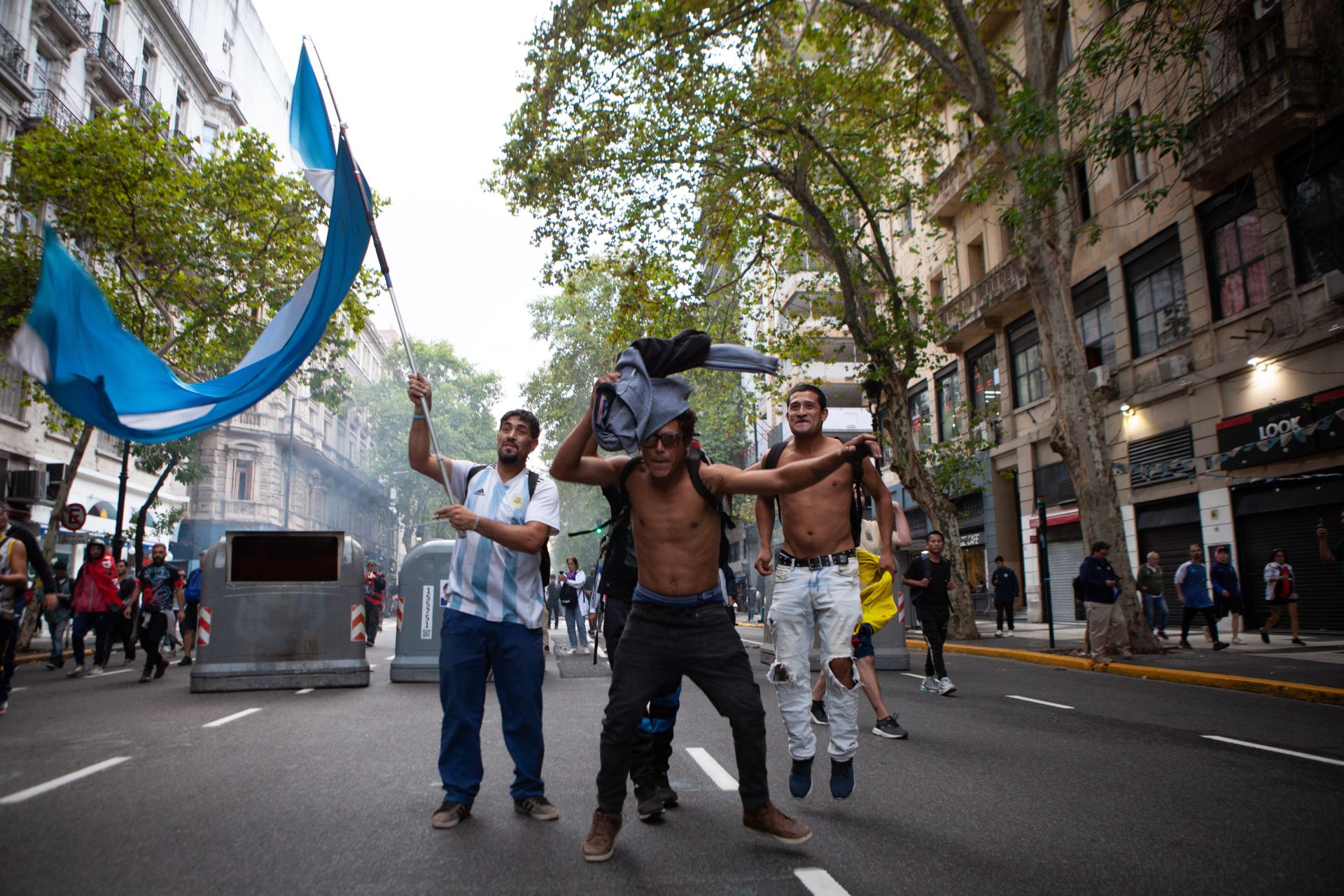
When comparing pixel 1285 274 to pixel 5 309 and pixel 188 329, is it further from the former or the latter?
pixel 5 309

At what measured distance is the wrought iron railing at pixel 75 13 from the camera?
25.3m

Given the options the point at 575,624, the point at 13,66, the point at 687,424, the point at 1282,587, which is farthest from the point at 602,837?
the point at 13,66

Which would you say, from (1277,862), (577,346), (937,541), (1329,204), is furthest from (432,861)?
(577,346)

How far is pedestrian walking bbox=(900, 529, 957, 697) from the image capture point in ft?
31.8

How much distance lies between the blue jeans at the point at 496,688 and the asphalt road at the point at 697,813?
29 centimetres

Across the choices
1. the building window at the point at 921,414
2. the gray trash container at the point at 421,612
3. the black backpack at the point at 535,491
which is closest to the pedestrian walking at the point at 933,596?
the black backpack at the point at 535,491

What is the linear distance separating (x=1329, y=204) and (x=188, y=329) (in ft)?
65.1

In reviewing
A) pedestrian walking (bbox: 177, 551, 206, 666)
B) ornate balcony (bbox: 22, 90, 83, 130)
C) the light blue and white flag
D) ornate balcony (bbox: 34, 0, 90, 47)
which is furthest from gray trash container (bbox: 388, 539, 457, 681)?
ornate balcony (bbox: 34, 0, 90, 47)

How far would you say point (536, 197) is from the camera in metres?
20.6

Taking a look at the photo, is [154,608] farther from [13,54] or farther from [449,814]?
[13,54]

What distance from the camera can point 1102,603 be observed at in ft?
45.0

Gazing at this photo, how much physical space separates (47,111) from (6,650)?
2191 centimetres

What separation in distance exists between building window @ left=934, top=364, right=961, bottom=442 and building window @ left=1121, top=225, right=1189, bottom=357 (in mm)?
8915

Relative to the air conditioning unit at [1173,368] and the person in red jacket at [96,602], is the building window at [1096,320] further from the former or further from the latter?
the person in red jacket at [96,602]
